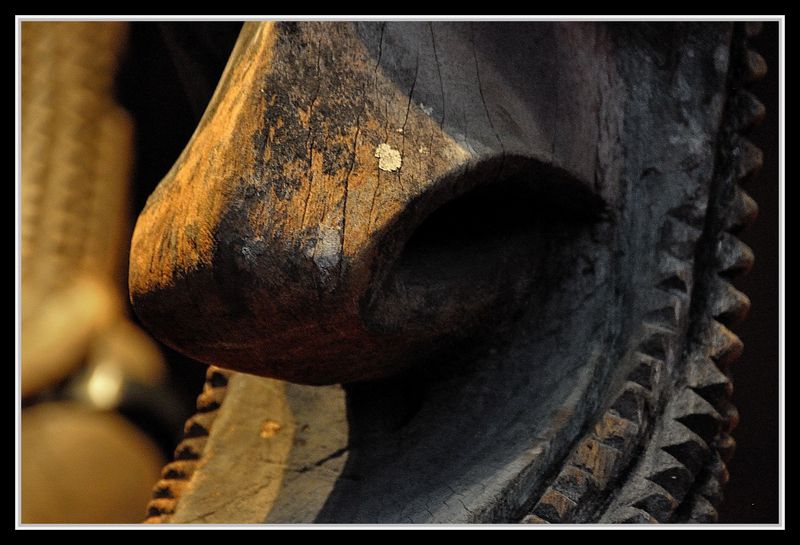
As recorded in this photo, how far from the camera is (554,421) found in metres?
0.92

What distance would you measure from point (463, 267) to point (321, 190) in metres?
0.20

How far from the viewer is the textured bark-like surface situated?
798 mm

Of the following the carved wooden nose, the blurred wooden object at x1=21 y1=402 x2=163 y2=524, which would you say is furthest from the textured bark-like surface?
the blurred wooden object at x1=21 y1=402 x2=163 y2=524

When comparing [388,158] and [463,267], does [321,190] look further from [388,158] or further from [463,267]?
[463,267]

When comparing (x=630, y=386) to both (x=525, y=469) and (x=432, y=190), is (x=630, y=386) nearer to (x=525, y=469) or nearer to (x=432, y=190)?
(x=525, y=469)

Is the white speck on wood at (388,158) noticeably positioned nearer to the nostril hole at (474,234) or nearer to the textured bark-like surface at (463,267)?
the textured bark-like surface at (463,267)

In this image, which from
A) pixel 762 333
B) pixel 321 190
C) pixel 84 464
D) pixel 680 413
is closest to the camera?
pixel 321 190

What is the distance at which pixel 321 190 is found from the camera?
0.79m

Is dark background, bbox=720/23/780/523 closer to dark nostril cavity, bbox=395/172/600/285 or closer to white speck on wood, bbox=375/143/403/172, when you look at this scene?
dark nostril cavity, bbox=395/172/600/285

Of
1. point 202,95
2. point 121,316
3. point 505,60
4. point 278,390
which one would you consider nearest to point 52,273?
point 121,316

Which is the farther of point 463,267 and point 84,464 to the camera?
point 84,464

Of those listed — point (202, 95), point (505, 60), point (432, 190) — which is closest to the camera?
point (432, 190)

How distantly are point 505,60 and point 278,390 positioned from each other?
1.50ft

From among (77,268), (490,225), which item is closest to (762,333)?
(490,225)
